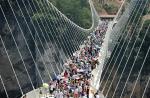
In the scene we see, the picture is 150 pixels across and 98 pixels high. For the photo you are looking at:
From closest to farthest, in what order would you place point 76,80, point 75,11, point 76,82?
point 76,82 → point 76,80 → point 75,11

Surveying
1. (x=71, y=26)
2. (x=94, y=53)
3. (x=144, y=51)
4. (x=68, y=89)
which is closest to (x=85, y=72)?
(x=68, y=89)

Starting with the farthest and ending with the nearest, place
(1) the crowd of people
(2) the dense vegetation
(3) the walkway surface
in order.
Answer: (2) the dense vegetation, (1) the crowd of people, (3) the walkway surface

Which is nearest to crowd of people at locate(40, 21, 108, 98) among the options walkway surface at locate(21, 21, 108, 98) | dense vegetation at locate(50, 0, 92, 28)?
walkway surface at locate(21, 21, 108, 98)

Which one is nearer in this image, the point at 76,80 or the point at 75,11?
the point at 76,80

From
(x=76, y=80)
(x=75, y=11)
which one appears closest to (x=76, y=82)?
(x=76, y=80)

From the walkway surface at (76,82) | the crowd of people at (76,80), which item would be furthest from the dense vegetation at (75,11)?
the walkway surface at (76,82)

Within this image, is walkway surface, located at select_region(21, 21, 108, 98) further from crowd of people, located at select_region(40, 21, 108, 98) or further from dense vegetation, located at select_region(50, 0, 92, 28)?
dense vegetation, located at select_region(50, 0, 92, 28)

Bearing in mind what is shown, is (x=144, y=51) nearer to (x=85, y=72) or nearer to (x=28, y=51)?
(x=28, y=51)

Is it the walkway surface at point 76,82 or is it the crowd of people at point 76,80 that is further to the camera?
the crowd of people at point 76,80

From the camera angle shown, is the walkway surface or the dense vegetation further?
the dense vegetation

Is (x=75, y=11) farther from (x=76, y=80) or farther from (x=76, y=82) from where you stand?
(x=76, y=82)

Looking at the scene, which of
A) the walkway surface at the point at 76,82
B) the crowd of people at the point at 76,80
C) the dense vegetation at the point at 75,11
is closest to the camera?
the walkway surface at the point at 76,82

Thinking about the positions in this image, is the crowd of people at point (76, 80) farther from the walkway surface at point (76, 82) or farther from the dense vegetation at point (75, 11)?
the dense vegetation at point (75, 11)
